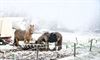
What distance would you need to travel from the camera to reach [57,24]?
2.65 metres

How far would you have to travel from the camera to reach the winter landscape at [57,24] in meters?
2.52

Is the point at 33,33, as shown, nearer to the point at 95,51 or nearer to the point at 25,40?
the point at 25,40

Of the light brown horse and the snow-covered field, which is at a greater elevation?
the light brown horse

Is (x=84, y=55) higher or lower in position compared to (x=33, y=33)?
lower

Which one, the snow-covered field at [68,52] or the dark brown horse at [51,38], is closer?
the snow-covered field at [68,52]

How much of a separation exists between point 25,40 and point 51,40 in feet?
1.06

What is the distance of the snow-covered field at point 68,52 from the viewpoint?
247cm

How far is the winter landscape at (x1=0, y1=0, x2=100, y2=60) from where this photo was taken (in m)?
2.52

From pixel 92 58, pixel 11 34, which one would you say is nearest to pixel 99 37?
pixel 92 58

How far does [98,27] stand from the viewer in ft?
9.64

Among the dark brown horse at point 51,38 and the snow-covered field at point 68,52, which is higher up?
the dark brown horse at point 51,38

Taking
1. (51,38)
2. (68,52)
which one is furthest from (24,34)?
(68,52)

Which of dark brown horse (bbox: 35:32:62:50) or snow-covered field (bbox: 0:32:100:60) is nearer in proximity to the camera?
snow-covered field (bbox: 0:32:100:60)

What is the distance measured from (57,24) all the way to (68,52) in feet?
1.25
